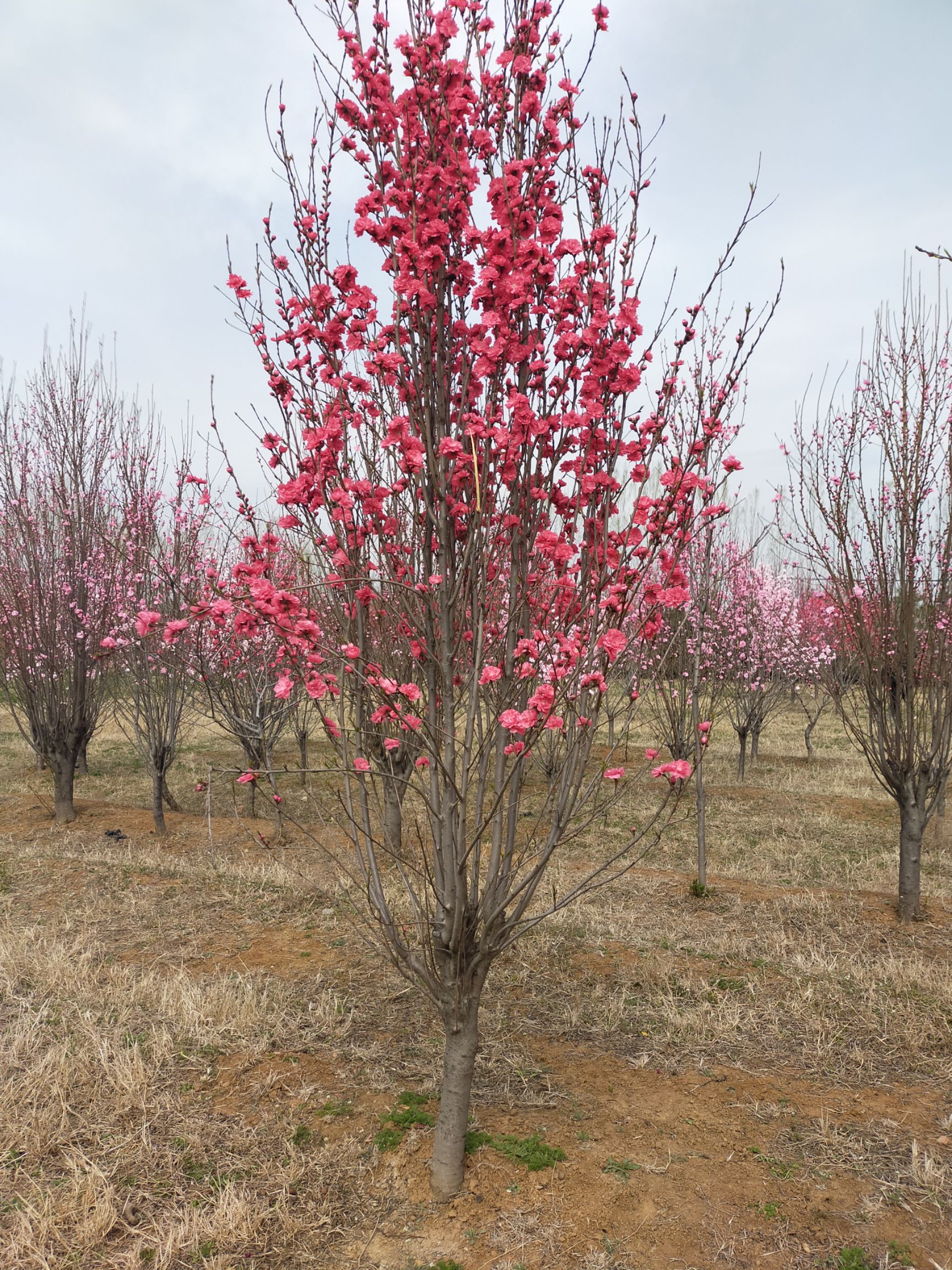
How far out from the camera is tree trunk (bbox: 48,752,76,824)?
359 inches

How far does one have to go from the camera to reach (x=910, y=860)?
5574 mm

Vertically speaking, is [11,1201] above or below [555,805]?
below

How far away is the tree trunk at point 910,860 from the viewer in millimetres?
5527

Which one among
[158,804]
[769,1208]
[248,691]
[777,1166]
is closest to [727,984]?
[777,1166]

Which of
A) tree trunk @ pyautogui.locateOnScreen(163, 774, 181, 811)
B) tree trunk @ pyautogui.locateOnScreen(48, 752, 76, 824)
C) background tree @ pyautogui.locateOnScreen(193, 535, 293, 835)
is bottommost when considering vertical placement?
tree trunk @ pyautogui.locateOnScreen(163, 774, 181, 811)

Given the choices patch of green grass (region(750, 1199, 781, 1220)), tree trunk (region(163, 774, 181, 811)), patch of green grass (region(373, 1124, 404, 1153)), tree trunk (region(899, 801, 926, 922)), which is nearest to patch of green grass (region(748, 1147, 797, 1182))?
patch of green grass (region(750, 1199, 781, 1220))

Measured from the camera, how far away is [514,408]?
7.44ft

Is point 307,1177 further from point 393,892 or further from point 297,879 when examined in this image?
point 297,879

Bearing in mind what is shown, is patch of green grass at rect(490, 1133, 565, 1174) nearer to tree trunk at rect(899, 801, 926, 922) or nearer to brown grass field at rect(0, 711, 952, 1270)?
brown grass field at rect(0, 711, 952, 1270)

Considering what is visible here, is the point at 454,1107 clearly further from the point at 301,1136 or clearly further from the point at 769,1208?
the point at 769,1208

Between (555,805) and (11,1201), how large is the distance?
240 cm

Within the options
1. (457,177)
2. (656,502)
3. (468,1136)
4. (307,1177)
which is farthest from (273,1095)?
(457,177)

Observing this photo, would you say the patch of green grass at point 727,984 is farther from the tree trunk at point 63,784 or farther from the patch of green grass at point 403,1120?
the tree trunk at point 63,784

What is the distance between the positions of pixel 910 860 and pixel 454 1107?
14.5 ft
